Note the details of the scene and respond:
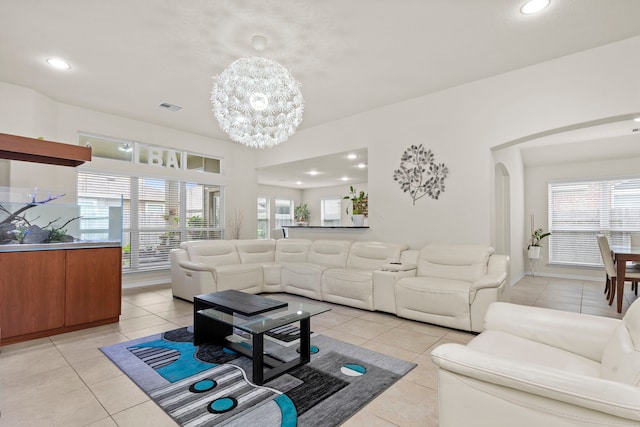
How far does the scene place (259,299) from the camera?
297 centimetres

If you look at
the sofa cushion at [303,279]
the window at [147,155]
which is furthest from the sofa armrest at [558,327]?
the window at [147,155]

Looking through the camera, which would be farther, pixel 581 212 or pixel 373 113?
pixel 581 212

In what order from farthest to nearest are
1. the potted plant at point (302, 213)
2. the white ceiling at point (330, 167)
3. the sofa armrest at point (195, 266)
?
the potted plant at point (302, 213), the white ceiling at point (330, 167), the sofa armrest at point (195, 266)

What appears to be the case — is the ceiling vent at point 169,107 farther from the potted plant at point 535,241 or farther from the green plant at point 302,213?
the green plant at point 302,213

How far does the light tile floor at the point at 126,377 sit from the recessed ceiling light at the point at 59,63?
3009mm

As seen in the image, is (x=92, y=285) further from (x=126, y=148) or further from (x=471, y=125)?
(x=471, y=125)

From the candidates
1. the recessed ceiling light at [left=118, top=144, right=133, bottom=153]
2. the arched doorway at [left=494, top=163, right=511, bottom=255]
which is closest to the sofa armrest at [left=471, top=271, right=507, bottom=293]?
the arched doorway at [left=494, top=163, right=511, bottom=255]

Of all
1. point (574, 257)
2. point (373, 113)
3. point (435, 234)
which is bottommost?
point (574, 257)

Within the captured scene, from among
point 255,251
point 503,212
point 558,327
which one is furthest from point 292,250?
point 558,327

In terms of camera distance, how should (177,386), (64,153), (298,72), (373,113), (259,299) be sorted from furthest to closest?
1. (373,113)
2. (298,72)
3. (64,153)
4. (259,299)
5. (177,386)

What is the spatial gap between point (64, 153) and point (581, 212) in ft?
28.8

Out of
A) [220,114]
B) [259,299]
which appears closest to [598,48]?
[220,114]

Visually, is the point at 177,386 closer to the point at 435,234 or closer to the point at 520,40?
the point at 435,234

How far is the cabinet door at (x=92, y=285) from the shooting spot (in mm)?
3406
